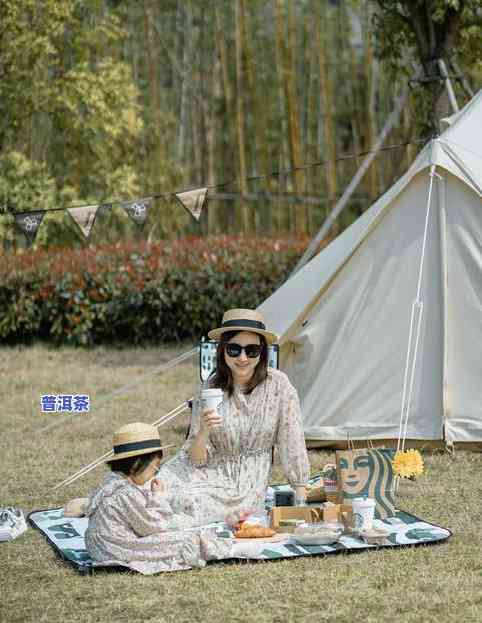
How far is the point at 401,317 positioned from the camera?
20.0 ft

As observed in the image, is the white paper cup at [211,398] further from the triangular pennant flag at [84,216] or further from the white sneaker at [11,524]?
the triangular pennant flag at [84,216]

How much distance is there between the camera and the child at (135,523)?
415cm

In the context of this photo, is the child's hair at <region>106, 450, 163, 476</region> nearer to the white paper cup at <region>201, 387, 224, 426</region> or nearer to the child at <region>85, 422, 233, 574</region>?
the child at <region>85, 422, 233, 574</region>

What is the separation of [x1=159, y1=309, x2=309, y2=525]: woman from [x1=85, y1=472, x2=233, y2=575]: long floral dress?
51 centimetres

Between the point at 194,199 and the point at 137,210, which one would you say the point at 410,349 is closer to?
the point at 194,199

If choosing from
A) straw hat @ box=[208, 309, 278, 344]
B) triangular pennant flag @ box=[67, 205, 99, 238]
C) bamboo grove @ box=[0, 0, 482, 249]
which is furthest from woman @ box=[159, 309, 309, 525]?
bamboo grove @ box=[0, 0, 482, 249]

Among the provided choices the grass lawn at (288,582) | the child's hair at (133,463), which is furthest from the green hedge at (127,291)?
the child's hair at (133,463)

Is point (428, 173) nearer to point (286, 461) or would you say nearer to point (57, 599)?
point (286, 461)

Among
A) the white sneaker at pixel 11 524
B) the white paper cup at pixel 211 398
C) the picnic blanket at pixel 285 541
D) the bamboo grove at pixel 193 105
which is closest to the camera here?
the picnic blanket at pixel 285 541

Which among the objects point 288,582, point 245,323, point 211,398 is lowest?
point 288,582

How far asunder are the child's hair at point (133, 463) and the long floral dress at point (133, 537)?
3 centimetres

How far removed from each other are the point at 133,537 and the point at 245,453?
82 centimetres

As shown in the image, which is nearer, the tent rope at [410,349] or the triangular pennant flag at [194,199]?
the tent rope at [410,349]

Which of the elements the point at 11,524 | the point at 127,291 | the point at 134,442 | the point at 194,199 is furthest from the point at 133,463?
the point at 127,291
